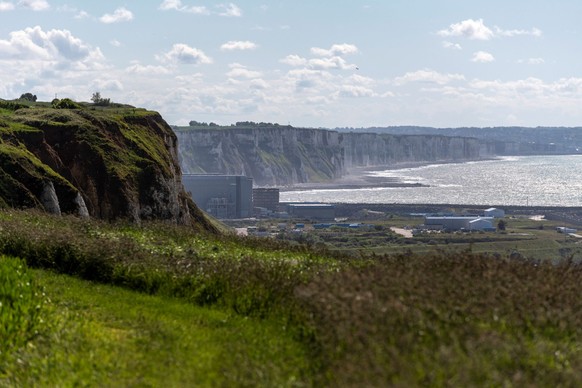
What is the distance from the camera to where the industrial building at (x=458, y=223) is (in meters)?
143

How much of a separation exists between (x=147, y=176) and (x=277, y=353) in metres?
42.5

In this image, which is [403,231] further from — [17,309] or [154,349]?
[154,349]

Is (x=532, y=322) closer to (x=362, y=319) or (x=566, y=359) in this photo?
(x=566, y=359)

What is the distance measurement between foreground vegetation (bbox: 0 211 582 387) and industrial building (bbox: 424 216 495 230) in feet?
420

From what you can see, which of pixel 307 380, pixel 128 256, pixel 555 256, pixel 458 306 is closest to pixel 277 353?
pixel 307 380

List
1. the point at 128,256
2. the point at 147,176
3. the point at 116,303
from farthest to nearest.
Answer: the point at 147,176 < the point at 128,256 < the point at 116,303

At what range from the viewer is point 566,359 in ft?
30.2

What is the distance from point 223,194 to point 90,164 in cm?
13586

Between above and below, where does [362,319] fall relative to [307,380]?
Answer: above

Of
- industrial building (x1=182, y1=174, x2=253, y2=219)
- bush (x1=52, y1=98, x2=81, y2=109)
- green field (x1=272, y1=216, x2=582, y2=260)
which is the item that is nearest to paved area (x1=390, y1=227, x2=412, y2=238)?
green field (x1=272, y1=216, x2=582, y2=260)

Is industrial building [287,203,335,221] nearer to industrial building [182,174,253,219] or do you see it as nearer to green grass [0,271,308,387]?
industrial building [182,174,253,219]

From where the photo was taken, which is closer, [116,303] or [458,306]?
[458,306]

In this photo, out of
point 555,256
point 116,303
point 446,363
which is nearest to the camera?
point 446,363

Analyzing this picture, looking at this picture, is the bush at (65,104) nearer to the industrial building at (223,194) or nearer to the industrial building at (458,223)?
the industrial building at (458,223)
